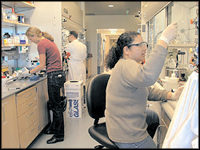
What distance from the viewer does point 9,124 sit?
2082 mm

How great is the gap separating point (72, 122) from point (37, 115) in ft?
2.68

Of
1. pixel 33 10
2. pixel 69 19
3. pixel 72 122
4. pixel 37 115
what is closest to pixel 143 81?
pixel 37 115

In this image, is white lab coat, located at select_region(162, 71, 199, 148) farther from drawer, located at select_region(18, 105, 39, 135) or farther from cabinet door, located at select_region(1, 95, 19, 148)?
drawer, located at select_region(18, 105, 39, 135)

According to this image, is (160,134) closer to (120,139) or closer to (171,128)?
(120,139)

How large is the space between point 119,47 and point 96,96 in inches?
21.6

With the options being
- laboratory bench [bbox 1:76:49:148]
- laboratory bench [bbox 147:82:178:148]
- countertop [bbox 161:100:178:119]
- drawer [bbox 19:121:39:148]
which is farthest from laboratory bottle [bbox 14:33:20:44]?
countertop [bbox 161:100:178:119]

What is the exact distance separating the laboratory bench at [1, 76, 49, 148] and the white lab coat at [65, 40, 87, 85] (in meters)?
1.18

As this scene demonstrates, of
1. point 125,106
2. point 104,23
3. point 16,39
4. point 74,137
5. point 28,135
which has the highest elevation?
point 104,23

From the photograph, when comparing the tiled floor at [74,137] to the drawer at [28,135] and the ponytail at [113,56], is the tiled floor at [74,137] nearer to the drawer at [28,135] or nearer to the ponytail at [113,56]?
the drawer at [28,135]

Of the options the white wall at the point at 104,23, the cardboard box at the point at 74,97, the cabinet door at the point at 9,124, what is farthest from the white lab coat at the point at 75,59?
the white wall at the point at 104,23

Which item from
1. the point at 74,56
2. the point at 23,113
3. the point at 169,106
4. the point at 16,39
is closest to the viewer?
the point at 169,106

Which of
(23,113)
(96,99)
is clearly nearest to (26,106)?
(23,113)

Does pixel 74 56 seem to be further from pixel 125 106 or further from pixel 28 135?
pixel 125 106

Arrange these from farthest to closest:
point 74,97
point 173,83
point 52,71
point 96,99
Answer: point 74,97 < point 52,71 < point 173,83 < point 96,99
